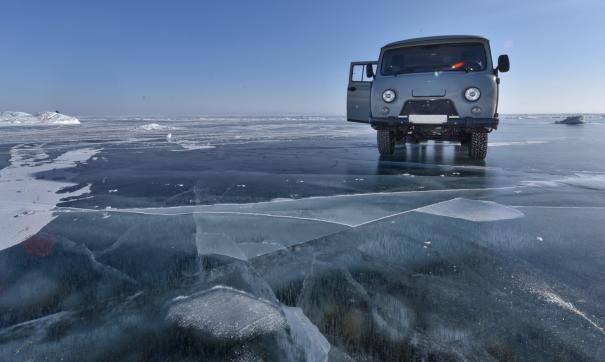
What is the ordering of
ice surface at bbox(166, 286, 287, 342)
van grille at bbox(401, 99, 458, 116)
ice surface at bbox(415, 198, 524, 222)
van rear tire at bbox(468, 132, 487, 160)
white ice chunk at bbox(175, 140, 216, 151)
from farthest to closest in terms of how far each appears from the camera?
white ice chunk at bbox(175, 140, 216, 151), van rear tire at bbox(468, 132, 487, 160), van grille at bbox(401, 99, 458, 116), ice surface at bbox(415, 198, 524, 222), ice surface at bbox(166, 286, 287, 342)

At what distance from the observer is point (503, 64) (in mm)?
5234

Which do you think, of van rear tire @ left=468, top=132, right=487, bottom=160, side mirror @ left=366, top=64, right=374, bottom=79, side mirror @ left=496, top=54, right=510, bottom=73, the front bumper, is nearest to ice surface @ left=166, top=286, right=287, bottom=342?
the front bumper

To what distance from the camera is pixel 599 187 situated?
375cm

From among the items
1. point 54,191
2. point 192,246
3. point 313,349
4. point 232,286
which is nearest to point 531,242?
point 313,349

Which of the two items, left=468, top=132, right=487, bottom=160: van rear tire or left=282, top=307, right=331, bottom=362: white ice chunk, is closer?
left=282, top=307, right=331, bottom=362: white ice chunk

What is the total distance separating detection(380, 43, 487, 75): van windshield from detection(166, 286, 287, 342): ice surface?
4940mm

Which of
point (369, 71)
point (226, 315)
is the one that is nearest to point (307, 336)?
point (226, 315)

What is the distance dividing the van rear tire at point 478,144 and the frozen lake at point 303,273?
6.75 ft

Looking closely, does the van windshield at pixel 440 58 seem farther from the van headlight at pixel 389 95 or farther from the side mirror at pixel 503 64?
the van headlight at pixel 389 95

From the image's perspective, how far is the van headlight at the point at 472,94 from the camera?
16.0 feet

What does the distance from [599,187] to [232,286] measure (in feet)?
14.2

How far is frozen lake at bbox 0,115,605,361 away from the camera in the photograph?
1231 mm

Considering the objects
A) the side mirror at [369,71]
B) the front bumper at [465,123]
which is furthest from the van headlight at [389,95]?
the side mirror at [369,71]

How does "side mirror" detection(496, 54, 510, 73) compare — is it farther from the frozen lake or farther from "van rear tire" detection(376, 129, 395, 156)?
the frozen lake
